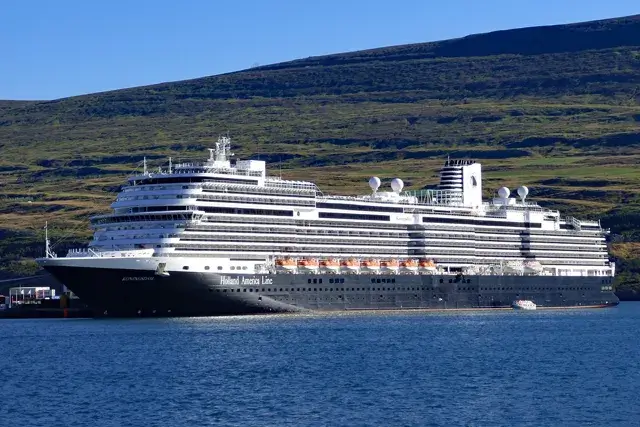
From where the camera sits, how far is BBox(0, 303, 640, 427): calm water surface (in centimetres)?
4569

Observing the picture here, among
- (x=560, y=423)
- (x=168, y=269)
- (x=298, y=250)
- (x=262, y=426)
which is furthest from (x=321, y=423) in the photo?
(x=298, y=250)

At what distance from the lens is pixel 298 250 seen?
98500 mm

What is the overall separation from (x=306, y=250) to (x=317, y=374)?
140ft

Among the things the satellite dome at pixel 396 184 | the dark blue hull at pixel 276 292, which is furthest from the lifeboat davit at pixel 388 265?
the satellite dome at pixel 396 184

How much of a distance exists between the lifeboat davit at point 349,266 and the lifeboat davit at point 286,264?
589 cm

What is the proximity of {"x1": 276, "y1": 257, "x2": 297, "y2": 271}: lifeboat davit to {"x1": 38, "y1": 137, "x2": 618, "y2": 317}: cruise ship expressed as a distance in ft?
0.31

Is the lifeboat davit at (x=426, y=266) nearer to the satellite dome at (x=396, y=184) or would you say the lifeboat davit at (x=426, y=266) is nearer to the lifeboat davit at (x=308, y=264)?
the satellite dome at (x=396, y=184)

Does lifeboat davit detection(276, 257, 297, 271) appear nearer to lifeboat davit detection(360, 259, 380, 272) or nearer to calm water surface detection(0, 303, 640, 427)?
calm water surface detection(0, 303, 640, 427)

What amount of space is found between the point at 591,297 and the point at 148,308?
50.7 metres

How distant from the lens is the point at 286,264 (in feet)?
315

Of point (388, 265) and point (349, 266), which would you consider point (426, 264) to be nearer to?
point (388, 265)

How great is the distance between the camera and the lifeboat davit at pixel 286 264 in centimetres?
9538

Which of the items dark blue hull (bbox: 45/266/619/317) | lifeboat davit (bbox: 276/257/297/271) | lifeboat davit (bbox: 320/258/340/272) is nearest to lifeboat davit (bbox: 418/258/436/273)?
dark blue hull (bbox: 45/266/619/317)

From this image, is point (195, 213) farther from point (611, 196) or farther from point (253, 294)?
point (611, 196)
